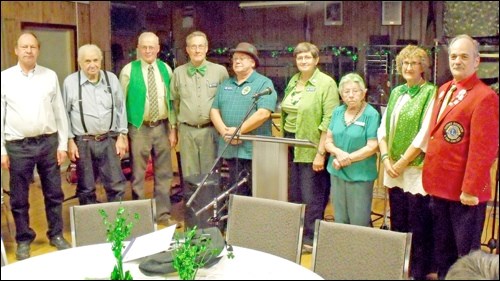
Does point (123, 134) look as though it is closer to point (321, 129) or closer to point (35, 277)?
point (321, 129)

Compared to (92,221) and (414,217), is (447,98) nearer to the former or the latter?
(414,217)

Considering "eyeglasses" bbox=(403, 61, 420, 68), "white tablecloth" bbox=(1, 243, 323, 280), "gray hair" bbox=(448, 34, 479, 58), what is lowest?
"white tablecloth" bbox=(1, 243, 323, 280)

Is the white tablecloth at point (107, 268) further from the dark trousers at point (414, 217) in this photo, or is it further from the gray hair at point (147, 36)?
the gray hair at point (147, 36)

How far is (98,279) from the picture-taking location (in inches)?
58.1

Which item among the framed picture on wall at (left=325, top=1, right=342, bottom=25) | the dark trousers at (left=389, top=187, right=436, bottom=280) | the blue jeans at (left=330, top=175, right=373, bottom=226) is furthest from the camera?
the blue jeans at (left=330, top=175, right=373, bottom=226)

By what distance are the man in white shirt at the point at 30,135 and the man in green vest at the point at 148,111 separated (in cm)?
45

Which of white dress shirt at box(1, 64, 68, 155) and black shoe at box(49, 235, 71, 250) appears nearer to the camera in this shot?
white dress shirt at box(1, 64, 68, 155)

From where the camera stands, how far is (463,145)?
195cm

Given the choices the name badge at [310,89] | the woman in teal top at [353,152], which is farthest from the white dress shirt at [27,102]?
Result: the woman in teal top at [353,152]

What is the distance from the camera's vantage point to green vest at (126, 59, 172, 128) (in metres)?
3.34

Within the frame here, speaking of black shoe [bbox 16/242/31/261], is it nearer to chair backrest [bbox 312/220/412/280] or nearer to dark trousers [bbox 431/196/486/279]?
chair backrest [bbox 312/220/412/280]

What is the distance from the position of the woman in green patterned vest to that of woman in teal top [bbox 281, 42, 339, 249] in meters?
0.41

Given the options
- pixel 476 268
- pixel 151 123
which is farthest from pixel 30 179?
pixel 476 268

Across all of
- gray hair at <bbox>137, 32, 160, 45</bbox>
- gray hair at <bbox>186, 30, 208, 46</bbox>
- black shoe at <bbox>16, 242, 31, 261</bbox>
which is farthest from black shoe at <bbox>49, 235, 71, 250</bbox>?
gray hair at <bbox>186, 30, 208, 46</bbox>
